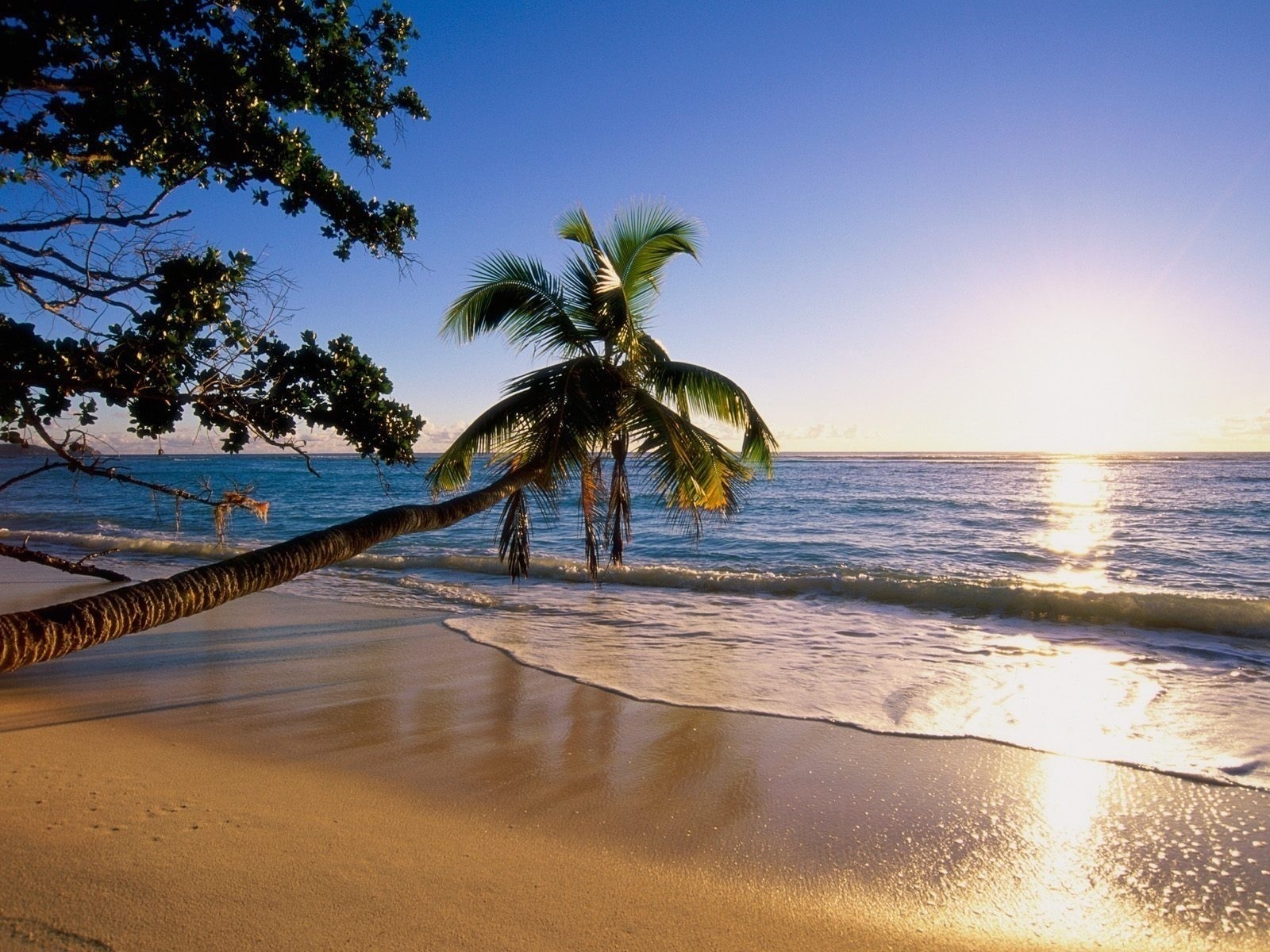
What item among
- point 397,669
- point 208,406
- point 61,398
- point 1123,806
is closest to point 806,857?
point 1123,806

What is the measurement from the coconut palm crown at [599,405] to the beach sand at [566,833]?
8.41 feet

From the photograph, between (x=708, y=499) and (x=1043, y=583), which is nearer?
(x=708, y=499)

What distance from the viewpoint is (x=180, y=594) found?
180 inches

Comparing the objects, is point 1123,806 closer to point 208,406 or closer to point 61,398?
point 208,406

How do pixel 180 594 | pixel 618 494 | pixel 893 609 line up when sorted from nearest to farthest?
pixel 180 594 → pixel 618 494 → pixel 893 609

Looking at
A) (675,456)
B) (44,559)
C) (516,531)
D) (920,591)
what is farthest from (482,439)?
(920,591)

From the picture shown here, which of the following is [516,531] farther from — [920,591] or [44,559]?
[920,591]

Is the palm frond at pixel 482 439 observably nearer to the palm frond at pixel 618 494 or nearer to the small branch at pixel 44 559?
the palm frond at pixel 618 494

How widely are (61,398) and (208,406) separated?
75cm

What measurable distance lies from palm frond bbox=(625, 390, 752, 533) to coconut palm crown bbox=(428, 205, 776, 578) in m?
0.01

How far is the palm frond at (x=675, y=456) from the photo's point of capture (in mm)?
8258

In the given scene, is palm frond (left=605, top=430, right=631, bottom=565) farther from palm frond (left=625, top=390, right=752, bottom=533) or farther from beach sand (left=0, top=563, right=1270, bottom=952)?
beach sand (left=0, top=563, right=1270, bottom=952)

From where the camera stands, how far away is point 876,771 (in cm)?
521

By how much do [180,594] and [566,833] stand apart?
2679 mm
